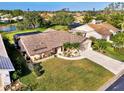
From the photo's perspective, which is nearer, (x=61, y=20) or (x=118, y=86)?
(x=118, y=86)

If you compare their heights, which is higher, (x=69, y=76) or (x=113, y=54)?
(x=69, y=76)

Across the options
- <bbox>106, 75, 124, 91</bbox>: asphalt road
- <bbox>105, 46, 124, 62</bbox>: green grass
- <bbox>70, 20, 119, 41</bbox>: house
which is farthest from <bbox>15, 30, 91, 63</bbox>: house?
<bbox>106, 75, 124, 91</bbox>: asphalt road

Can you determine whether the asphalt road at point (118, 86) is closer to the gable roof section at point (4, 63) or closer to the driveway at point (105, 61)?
the driveway at point (105, 61)

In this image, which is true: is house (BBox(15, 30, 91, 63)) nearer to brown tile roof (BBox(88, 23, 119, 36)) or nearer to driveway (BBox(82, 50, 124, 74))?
driveway (BBox(82, 50, 124, 74))

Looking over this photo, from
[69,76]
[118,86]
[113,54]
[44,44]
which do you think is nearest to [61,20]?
[113,54]

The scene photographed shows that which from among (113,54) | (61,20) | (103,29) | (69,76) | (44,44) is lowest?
(113,54)

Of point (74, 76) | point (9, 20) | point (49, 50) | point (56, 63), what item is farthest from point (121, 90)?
point (9, 20)

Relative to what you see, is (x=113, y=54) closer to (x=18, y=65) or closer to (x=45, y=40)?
(x=45, y=40)
